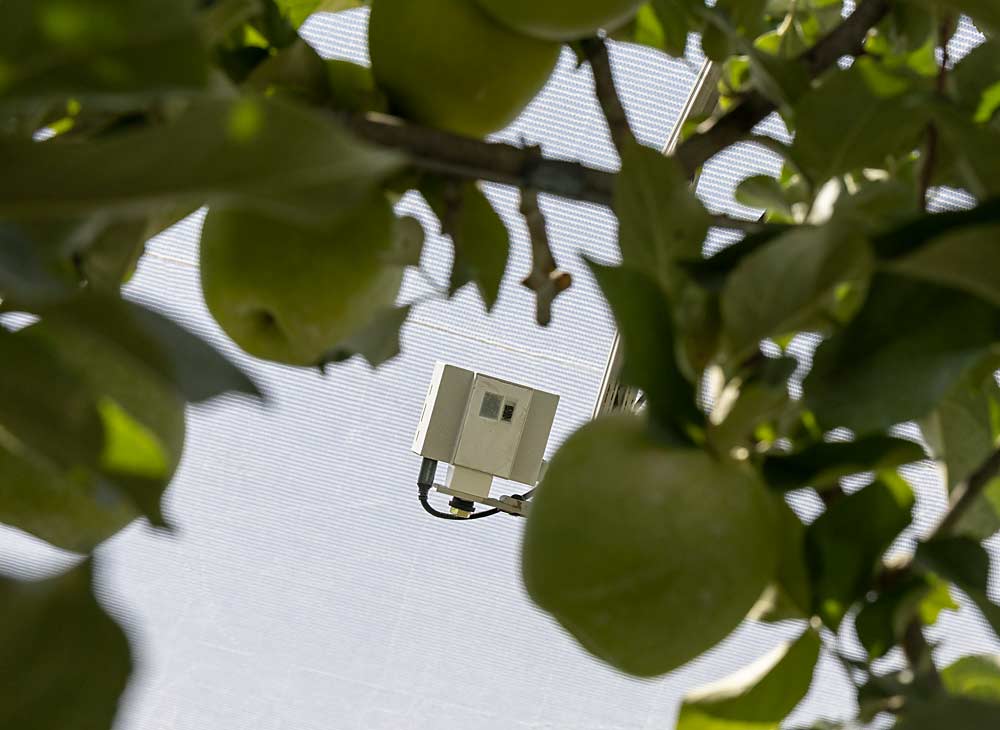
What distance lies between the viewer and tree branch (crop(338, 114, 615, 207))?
309 mm

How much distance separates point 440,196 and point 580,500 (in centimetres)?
13

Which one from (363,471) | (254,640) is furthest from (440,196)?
(254,640)

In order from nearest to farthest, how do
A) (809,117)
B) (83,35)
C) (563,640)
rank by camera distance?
(83,35) < (809,117) < (563,640)

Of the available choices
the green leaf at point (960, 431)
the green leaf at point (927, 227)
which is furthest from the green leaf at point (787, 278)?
the green leaf at point (960, 431)

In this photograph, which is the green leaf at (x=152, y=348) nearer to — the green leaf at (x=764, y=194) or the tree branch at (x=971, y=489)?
the tree branch at (x=971, y=489)

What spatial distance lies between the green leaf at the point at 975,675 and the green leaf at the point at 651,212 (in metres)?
0.16

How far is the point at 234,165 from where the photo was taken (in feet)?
0.60

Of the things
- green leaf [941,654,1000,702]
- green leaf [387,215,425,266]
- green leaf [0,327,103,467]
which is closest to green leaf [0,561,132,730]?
green leaf [0,327,103,467]

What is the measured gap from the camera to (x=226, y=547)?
211 cm

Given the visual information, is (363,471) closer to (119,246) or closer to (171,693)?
(171,693)

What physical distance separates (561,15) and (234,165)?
0.17 m

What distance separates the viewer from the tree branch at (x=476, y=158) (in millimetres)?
309

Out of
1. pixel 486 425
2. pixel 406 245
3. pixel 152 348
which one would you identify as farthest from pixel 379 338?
pixel 486 425

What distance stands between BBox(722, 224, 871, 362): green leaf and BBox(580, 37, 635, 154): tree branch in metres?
0.11
